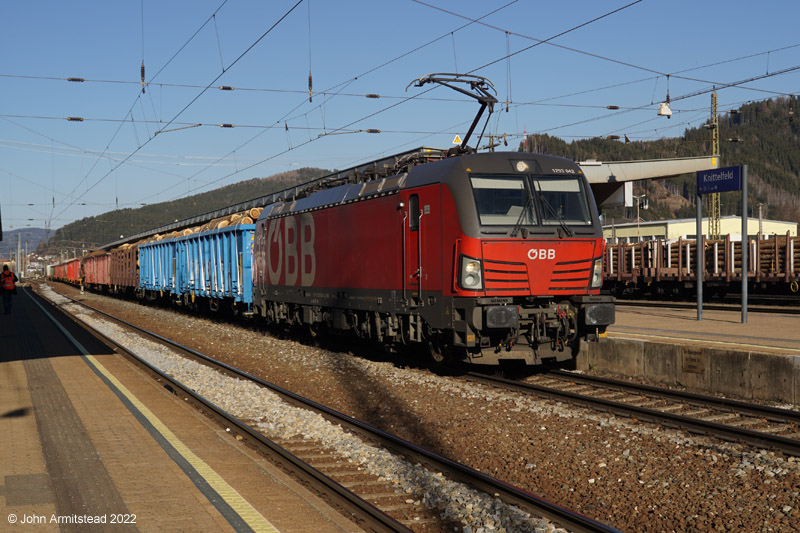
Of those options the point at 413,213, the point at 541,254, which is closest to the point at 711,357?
the point at 541,254

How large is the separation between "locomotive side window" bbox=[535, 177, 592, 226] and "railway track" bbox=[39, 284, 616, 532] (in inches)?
191

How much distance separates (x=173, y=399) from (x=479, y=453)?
17.8 feet

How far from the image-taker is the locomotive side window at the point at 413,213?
12781 millimetres

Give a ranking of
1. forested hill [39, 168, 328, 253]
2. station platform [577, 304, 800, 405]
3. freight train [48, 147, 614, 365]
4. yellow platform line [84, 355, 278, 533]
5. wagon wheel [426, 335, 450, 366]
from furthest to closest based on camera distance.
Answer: forested hill [39, 168, 328, 253] → wagon wheel [426, 335, 450, 366] → freight train [48, 147, 614, 365] → station platform [577, 304, 800, 405] → yellow platform line [84, 355, 278, 533]

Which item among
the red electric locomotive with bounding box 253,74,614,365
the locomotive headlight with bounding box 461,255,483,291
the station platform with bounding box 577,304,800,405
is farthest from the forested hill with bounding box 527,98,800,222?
the locomotive headlight with bounding box 461,255,483,291

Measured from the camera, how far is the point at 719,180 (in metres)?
16.6

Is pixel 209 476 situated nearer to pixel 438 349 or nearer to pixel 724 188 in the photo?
pixel 438 349

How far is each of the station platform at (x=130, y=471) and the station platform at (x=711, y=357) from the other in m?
7.08

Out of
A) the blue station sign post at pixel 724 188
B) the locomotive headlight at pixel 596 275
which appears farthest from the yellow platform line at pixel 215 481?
the blue station sign post at pixel 724 188

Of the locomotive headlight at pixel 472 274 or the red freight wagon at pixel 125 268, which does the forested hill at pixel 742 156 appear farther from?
the locomotive headlight at pixel 472 274

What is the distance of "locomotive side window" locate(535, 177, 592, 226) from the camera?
1205cm

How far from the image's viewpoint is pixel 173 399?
1145cm

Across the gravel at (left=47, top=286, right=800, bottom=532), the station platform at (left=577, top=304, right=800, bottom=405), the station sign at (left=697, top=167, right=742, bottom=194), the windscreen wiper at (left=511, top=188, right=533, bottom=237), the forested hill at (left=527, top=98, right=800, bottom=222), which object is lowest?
the gravel at (left=47, top=286, right=800, bottom=532)

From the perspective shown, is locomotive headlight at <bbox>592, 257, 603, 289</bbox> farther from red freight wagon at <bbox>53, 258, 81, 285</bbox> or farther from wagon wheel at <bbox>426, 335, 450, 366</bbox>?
red freight wagon at <bbox>53, 258, 81, 285</bbox>
